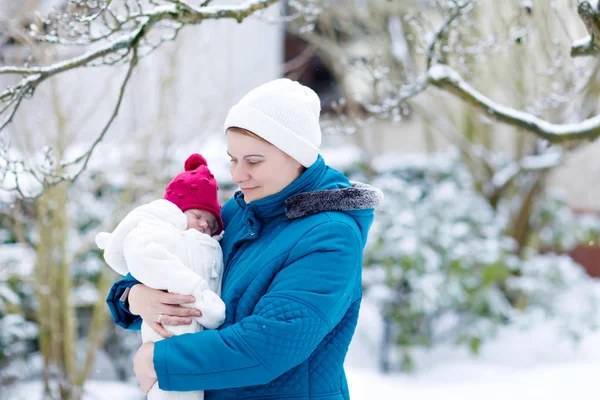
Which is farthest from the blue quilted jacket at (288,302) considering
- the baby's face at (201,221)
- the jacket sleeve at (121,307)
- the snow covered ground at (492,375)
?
the snow covered ground at (492,375)

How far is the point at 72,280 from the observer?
221 inches

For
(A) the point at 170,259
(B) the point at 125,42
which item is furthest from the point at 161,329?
(B) the point at 125,42

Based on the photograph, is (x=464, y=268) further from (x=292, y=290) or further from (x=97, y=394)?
(x=292, y=290)

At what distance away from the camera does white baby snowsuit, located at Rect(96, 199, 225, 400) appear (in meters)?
1.52

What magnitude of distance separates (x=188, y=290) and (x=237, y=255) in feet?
0.58

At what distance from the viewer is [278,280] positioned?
143cm

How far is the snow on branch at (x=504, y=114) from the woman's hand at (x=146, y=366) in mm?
1620

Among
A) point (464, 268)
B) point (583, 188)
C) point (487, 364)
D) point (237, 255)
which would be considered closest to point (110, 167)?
point (464, 268)

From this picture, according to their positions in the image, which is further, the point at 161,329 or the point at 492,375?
the point at 492,375

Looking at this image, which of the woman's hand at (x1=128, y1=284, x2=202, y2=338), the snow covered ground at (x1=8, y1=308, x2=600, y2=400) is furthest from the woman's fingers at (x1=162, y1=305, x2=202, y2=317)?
the snow covered ground at (x1=8, y1=308, x2=600, y2=400)

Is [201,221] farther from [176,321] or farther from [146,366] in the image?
[146,366]

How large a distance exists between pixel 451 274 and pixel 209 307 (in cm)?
416

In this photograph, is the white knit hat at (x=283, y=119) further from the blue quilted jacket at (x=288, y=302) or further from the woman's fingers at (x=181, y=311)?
the woman's fingers at (x=181, y=311)

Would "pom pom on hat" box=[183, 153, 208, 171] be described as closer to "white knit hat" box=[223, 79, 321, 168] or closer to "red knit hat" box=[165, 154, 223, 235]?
"red knit hat" box=[165, 154, 223, 235]
